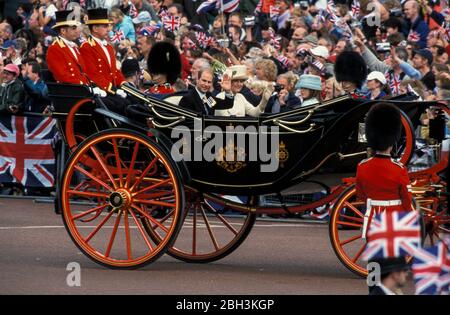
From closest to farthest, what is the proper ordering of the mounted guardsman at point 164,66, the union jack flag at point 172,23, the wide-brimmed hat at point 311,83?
1. the mounted guardsman at point 164,66
2. the wide-brimmed hat at point 311,83
3. the union jack flag at point 172,23

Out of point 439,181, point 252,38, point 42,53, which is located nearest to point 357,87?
point 439,181

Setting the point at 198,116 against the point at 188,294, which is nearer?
the point at 188,294

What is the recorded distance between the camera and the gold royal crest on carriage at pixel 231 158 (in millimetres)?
10312

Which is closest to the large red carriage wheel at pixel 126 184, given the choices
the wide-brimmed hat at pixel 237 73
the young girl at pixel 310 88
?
the wide-brimmed hat at pixel 237 73

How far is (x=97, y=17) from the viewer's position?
→ 1247cm

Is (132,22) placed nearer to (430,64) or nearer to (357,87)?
(430,64)

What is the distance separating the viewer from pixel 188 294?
9328mm

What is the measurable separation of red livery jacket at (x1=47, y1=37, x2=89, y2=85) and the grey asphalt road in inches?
61.4

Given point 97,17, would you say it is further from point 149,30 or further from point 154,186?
point 149,30

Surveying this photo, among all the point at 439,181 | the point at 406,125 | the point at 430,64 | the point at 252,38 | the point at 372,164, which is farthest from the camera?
the point at 252,38

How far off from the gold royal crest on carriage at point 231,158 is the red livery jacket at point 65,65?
2.07 meters

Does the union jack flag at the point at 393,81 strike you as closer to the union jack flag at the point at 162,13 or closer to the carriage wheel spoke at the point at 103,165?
the carriage wheel spoke at the point at 103,165

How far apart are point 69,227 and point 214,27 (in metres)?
9.31


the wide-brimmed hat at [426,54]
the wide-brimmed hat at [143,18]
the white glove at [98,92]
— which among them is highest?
the wide-brimmed hat at [143,18]
